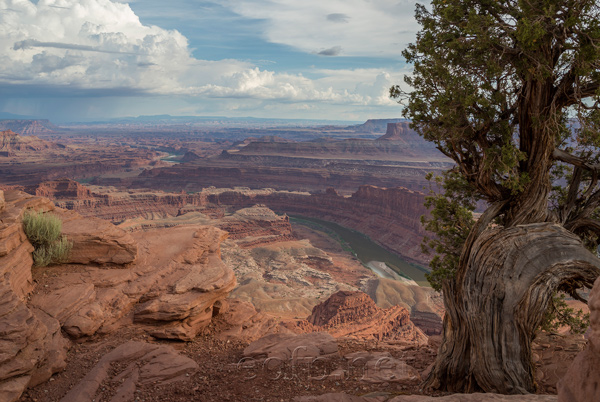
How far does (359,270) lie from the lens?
55312 millimetres

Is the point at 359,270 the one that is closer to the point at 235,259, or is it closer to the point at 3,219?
the point at 235,259

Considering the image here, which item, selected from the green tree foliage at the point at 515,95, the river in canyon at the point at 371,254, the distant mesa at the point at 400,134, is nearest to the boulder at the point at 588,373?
the green tree foliage at the point at 515,95

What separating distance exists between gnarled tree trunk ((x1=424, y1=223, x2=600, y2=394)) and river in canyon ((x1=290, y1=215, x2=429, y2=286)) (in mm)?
50308

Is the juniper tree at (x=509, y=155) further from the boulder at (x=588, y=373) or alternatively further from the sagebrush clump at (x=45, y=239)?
the sagebrush clump at (x=45, y=239)

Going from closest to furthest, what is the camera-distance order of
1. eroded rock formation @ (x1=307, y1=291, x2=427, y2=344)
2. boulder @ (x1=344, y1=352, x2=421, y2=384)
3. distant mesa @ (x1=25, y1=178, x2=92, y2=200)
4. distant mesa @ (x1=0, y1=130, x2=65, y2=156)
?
1. boulder @ (x1=344, y1=352, x2=421, y2=384)
2. eroded rock formation @ (x1=307, y1=291, x2=427, y2=344)
3. distant mesa @ (x1=25, y1=178, x2=92, y2=200)
4. distant mesa @ (x1=0, y1=130, x2=65, y2=156)

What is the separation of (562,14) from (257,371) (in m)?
9.80

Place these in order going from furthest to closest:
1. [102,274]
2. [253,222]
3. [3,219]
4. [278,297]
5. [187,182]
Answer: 1. [187,182]
2. [253,222]
3. [278,297]
4. [102,274]
5. [3,219]

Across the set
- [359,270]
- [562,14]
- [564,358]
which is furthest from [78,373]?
[359,270]

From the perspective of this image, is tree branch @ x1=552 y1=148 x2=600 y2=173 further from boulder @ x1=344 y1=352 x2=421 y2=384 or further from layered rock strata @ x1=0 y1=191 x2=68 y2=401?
layered rock strata @ x1=0 y1=191 x2=68 y2=401

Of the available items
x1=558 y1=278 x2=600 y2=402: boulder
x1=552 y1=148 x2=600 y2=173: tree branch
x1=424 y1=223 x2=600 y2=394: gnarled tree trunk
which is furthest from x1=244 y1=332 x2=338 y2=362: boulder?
x1=552 y1=148 x2=600 y2=173: tree branch

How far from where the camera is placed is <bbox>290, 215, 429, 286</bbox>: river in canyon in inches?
2302

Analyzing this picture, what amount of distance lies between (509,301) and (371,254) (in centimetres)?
6272

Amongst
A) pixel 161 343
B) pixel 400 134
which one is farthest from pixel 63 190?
pixel 400 134

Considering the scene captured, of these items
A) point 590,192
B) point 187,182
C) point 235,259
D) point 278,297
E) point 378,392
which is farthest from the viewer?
point 187,182
